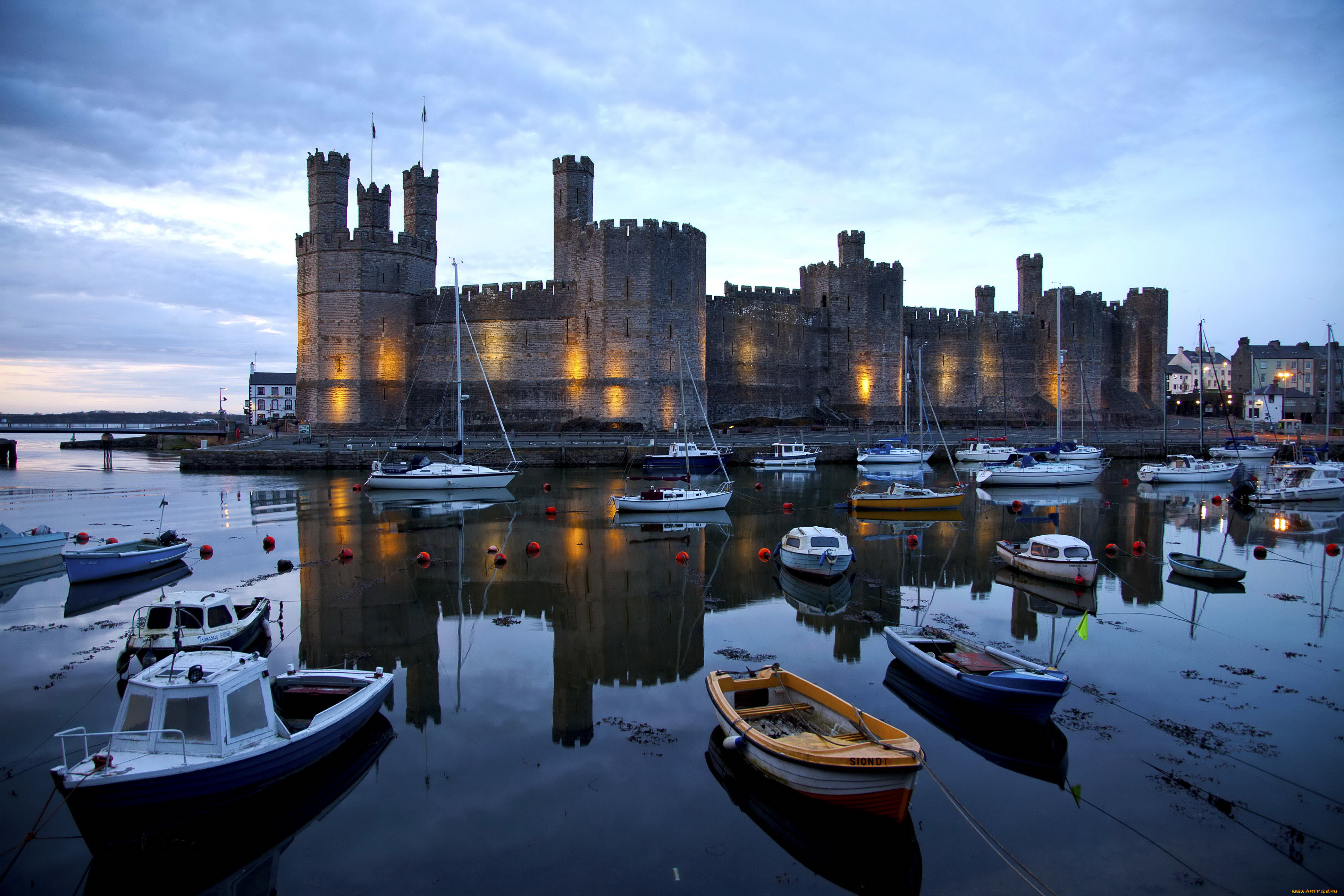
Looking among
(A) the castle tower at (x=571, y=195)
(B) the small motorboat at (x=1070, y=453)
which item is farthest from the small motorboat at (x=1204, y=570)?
(A) the castle tower at (x=571, y=195)

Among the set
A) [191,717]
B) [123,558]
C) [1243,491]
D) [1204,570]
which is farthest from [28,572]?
[1243,491]

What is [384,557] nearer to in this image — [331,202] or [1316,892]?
[1316,892]

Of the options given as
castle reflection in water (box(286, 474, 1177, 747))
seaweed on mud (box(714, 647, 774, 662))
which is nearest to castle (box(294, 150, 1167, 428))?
castle reflection in water (box(286, 474, 1177, 747))

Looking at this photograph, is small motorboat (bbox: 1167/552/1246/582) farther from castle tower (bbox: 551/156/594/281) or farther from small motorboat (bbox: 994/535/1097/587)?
castle tower (bbox: 551/156/594/281)

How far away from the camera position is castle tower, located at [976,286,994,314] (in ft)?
171

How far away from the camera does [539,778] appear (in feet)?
21.6

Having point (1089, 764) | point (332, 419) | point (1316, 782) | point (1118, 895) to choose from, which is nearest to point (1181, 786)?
point (1089, 764)

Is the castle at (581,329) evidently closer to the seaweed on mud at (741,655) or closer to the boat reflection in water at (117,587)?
the boat reflection in water at (117,587)

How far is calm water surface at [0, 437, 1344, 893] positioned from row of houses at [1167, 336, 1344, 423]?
184 feet

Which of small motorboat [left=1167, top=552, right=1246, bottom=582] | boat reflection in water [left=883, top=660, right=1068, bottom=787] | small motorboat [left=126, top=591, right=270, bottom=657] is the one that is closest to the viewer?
boat reflection in water [left=883, top=660, right=1068, bottom=787]

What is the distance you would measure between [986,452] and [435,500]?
22.8 m

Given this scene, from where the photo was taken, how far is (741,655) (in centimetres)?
937

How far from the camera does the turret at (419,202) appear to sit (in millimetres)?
38469

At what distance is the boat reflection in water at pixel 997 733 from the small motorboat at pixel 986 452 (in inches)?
1033
